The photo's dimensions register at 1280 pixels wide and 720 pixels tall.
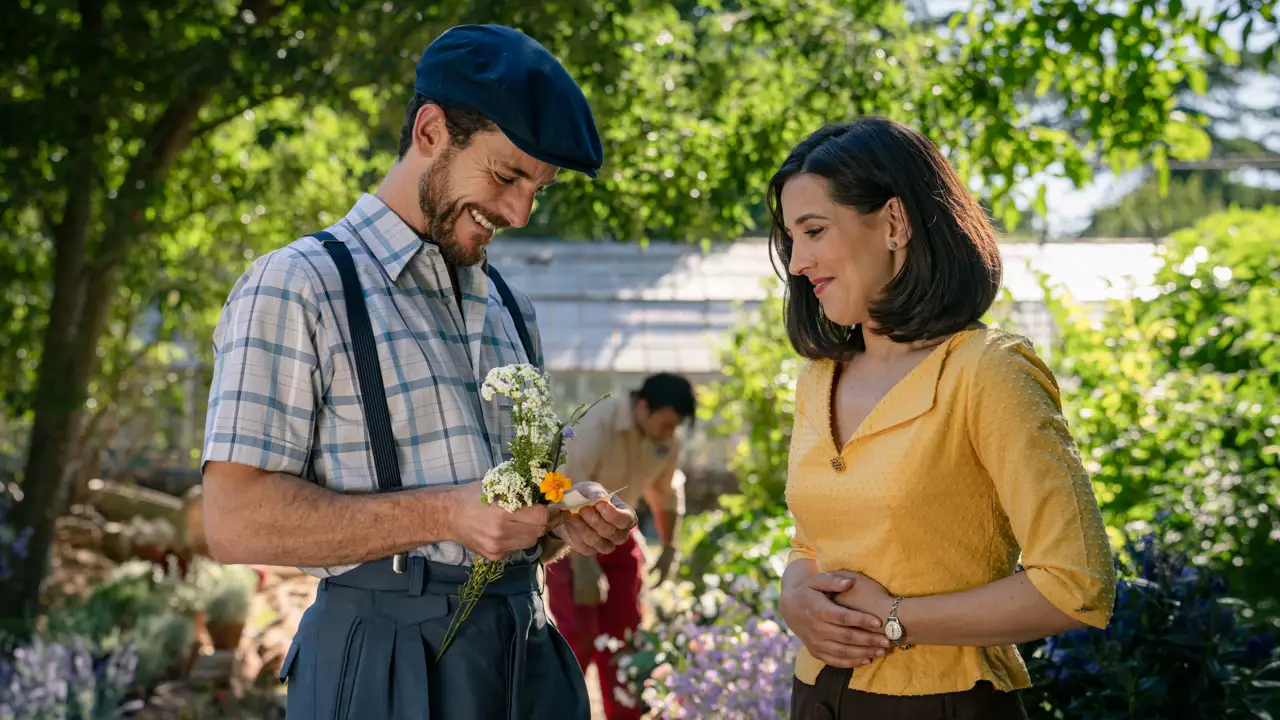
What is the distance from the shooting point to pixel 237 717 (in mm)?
5945

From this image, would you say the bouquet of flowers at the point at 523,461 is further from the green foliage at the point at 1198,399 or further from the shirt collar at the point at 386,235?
the green foliage at the point at 1198,399

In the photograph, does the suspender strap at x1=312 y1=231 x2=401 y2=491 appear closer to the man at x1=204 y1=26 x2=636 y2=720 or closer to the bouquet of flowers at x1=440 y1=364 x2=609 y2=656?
the man at x1=204 y1=26 x2=636 y2=720

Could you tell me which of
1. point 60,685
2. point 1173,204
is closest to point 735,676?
point 60,685

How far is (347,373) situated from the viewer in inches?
72.1

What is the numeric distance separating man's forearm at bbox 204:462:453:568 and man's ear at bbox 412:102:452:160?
0.57m

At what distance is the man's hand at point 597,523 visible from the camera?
1802 mm

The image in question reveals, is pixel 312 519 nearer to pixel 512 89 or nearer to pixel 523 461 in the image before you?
pixel 523 461

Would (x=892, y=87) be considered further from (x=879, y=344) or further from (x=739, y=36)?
(x=879, y=344)

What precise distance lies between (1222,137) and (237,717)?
28818 millimetres

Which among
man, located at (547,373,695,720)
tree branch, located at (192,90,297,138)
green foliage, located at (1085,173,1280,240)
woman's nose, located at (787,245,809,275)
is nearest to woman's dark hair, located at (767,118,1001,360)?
woman's nose, located at (787,245,809,275)

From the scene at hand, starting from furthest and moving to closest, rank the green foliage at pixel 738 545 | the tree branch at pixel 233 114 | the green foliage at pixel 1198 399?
1. the tree branch at pixel 233 114
2. the green foliage at pixel 738 545
3. the green foliage at pixel 1198 399

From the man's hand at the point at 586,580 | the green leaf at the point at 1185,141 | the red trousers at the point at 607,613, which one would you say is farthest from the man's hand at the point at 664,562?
the green leaf at the point at 1185,141

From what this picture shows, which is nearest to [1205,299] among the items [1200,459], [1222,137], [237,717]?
[1200,459]

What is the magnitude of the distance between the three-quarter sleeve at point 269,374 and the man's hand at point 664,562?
5.21 m
